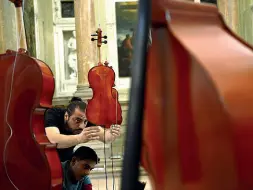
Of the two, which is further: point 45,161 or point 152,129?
point 45,161

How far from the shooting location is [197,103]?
841mm

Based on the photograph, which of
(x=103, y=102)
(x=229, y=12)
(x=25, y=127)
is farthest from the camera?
(x=229, y=12)

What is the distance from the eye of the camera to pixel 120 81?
1293 cm

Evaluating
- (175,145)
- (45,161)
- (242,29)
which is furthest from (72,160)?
(242,29)

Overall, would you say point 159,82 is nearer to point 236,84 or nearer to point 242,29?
point 236,84

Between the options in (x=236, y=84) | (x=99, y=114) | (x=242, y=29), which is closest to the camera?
(x=236, y=84)

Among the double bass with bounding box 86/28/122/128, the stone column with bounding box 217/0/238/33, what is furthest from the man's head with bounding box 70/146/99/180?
the stone column with bounding box 217/0/238/33

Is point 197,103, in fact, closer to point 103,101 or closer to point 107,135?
point 107,135

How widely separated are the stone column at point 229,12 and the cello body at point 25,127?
8234 millimetres

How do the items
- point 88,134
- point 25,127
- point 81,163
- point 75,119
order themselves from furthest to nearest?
point 75,119, point 81,163, point 88,134, point 25,127

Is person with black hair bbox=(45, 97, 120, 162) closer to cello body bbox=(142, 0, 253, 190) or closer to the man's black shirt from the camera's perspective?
the man's black shirt

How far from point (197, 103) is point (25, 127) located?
4.83 feet

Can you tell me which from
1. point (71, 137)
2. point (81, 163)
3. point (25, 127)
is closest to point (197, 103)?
point (25, 127)

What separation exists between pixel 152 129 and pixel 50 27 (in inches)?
516
